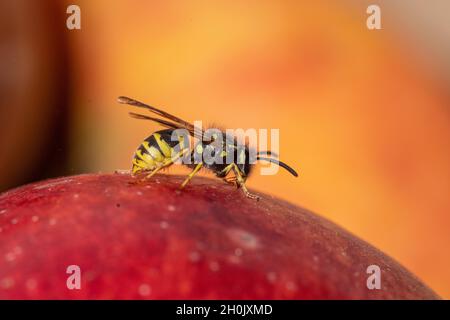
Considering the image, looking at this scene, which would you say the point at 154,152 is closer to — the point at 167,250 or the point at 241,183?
the point at 241,183

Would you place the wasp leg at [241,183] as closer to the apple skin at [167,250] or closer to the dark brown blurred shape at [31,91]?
the apple skin at [167,250]

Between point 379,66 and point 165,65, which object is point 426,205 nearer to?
point 379,66

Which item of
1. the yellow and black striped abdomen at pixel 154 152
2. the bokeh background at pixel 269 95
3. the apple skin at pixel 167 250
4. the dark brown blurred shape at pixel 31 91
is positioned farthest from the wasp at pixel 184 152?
the dark brown blurred shape at pixel 31 91

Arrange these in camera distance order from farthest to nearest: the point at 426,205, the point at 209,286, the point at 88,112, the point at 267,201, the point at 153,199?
the point at 88,112 → the point at 426,205 → the point at 267,201 → the point at 153,199 → the point at 209,286

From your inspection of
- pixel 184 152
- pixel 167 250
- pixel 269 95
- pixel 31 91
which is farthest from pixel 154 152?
pixel 31 91
